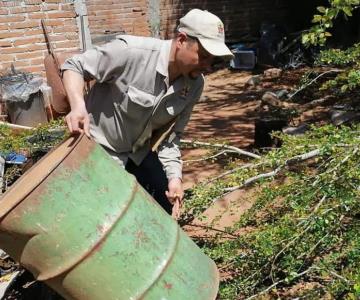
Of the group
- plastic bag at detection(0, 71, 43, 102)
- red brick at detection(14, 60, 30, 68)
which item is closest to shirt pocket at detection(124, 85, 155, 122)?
plastic bag at detection(0, 71, 43, 102)

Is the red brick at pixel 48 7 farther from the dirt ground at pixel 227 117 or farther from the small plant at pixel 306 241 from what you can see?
the small plant at pixel 306 241

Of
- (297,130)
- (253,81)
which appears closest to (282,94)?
(253,81)

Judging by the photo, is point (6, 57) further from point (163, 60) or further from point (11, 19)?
point (163, 60)

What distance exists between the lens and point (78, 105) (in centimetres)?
207

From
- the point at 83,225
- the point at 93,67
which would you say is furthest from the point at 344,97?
the point at 83,225

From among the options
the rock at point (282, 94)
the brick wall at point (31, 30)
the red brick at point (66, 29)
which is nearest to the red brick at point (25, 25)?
the brick wall at point (31, 30)

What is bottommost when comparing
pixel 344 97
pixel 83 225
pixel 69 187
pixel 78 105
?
pixel 344 97

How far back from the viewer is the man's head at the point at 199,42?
2.21m

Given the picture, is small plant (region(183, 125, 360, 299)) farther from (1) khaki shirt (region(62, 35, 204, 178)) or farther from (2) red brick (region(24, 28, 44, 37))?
(2) red brick (region(24, 28, 44, 37))

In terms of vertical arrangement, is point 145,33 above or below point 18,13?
below

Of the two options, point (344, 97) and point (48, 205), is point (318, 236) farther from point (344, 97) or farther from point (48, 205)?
point (344, 97)

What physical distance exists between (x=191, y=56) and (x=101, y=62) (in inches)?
14.8

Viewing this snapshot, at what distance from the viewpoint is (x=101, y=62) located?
229 centimetres

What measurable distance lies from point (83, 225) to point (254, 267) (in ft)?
3.25
